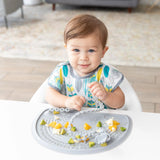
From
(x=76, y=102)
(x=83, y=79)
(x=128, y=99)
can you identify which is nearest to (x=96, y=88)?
(x=76, y=102)

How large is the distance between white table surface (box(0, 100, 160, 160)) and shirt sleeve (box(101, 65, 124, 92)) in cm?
16

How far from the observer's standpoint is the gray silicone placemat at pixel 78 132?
2.06 ft

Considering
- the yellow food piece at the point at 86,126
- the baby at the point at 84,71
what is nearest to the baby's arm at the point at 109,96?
the baby at the point at 84,71

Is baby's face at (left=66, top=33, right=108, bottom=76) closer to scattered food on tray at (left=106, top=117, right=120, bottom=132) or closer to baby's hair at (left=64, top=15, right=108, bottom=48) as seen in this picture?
baby's hair at (left=64, top=15, right=108, bottom=48)

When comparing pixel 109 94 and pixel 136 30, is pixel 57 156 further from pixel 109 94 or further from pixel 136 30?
pixel 136 30

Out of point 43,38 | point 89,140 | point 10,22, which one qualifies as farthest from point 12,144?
point 10,22

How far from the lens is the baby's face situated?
0.77 metres

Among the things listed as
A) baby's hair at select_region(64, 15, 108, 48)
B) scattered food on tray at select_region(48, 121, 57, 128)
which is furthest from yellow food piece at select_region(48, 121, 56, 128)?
baby's hair at select_region(64, 15, 108, 48)

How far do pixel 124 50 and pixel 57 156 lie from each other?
2380 mm

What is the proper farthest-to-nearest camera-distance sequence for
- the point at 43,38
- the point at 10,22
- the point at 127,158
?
the point at 10,22
the point at 43,38
the point at 127,158

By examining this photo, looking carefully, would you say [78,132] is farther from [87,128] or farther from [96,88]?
[96,88]

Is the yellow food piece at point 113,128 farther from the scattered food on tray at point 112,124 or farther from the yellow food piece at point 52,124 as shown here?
the yellow food piece at point 52,124

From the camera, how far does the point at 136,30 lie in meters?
3.57

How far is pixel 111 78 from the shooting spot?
3.05ft
